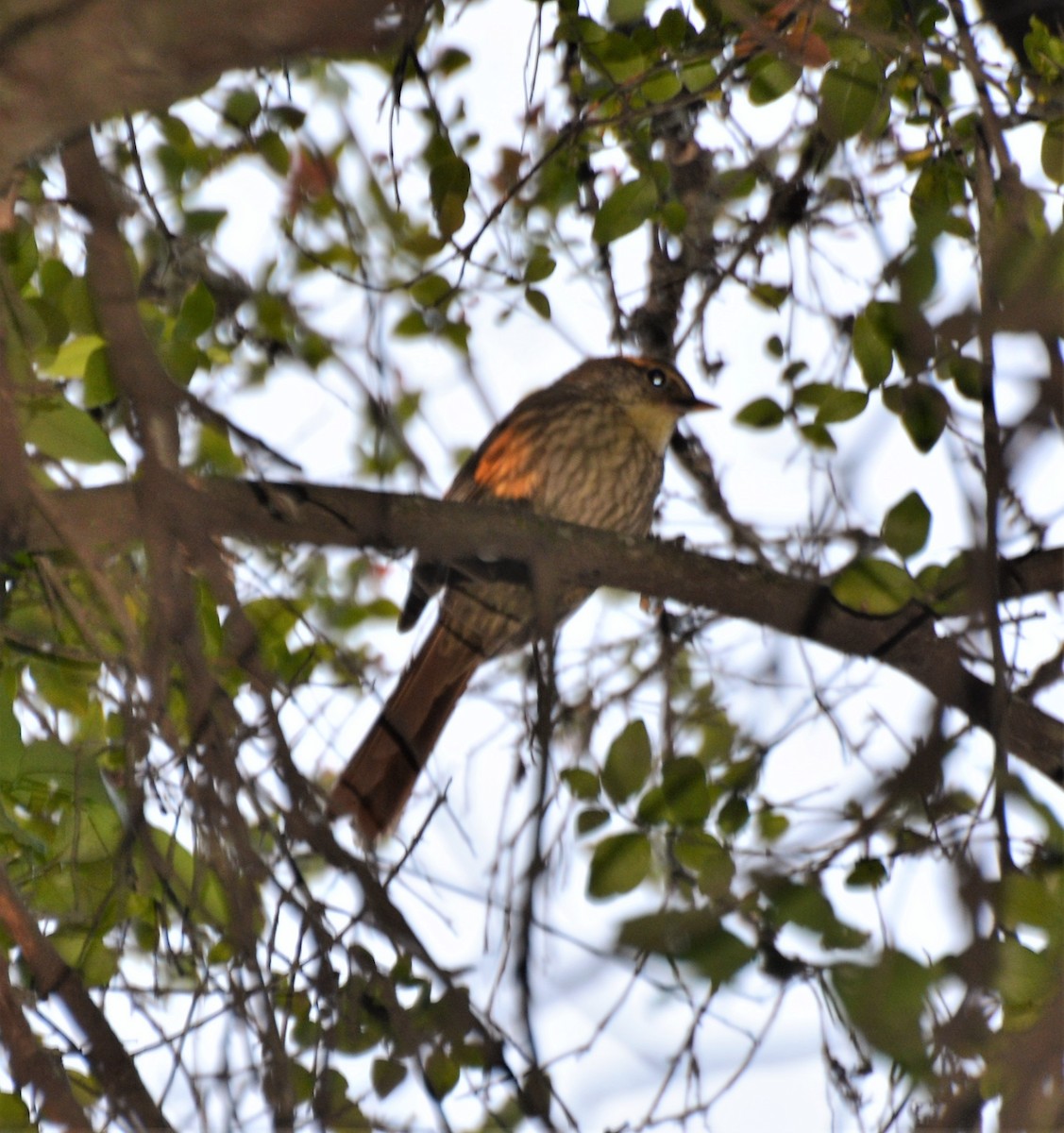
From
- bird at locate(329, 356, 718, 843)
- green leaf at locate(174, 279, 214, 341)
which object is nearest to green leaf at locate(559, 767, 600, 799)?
green leaf at locate(174, 279, 214, 341)

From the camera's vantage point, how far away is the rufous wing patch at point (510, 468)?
510cm

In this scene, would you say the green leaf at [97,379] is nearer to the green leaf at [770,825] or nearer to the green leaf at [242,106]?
the green leaf at [242,106]

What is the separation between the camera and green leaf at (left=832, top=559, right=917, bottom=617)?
297 centimetres

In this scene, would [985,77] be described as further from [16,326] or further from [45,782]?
[45,782]

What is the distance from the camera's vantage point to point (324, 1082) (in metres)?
2.42

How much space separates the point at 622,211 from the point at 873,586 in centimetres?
106

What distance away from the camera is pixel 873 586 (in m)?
3.06

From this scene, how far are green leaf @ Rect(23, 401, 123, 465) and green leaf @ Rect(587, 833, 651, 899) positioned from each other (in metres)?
1.11

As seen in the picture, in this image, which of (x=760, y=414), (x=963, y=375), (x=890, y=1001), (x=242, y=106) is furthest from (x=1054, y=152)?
(x=890, y=1001)

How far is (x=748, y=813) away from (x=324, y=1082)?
0.93m

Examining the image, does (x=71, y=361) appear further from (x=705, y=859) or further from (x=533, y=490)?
(x=533, y=490)

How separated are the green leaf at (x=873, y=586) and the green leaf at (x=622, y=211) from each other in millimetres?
971

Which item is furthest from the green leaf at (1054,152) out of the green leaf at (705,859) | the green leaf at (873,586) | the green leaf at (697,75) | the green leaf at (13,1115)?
the green leaf at (13,1115)

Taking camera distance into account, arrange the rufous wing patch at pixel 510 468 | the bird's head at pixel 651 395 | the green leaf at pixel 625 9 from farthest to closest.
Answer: the bird's head at pixel 651 395 → the rufous wing patch at pixel 510 468 → the green leaf at pixel 625 9
